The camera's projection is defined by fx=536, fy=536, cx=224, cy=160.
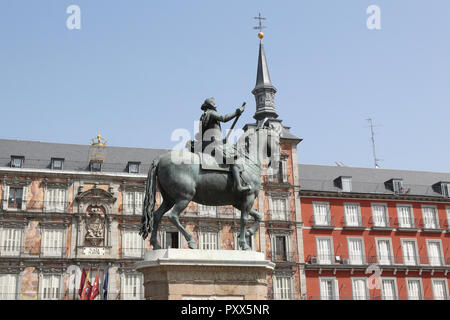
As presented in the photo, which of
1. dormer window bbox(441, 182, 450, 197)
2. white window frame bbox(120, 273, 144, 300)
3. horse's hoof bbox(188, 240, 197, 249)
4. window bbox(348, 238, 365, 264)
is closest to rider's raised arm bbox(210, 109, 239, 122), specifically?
horse's hoof bbox(188, 240, 197, 249)

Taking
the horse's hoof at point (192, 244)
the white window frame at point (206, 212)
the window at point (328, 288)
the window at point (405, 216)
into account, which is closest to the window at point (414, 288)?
the window at point (405, 216)

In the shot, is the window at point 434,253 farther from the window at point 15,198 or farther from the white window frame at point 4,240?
the window at point 15,198

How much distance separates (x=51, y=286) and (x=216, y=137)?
33.0 m

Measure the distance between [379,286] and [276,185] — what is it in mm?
12049

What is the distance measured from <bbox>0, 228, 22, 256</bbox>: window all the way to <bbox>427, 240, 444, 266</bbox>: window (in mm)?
34400

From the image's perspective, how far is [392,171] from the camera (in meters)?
53.6

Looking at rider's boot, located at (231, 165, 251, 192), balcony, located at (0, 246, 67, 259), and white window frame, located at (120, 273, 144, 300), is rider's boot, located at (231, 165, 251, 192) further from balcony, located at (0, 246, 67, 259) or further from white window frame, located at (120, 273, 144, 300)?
balcony, located at (0, 246, 67, 259)

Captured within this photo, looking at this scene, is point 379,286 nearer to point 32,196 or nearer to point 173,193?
point 32,196

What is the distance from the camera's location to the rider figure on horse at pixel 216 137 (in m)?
10.8

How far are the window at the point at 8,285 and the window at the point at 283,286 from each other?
65.2ft

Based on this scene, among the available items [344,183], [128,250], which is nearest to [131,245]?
[128,250]
